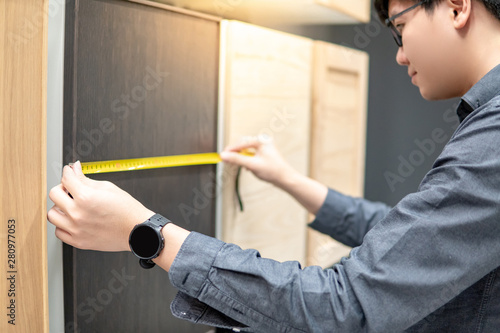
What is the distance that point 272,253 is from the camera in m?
1.24

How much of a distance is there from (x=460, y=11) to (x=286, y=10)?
0.62 metres

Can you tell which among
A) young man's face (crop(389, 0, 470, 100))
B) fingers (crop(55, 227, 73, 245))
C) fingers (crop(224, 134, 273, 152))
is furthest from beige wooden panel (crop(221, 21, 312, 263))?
fingers (crop(55, 227, 73, 245))

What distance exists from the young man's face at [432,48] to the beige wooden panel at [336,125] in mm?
481

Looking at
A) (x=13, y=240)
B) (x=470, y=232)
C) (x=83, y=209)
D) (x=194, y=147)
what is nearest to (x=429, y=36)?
(x=470, y=232)

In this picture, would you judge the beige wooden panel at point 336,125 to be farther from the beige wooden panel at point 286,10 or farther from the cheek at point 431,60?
the cheek at point 431,60

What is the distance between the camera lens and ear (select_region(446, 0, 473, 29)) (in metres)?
0.74

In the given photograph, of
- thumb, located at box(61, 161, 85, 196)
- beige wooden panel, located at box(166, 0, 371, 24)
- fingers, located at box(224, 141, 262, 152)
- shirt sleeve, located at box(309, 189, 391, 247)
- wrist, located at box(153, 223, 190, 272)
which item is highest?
beige wooden panel, located at box(166, 0, 371, 24)

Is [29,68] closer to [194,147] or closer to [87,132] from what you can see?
[87,132]

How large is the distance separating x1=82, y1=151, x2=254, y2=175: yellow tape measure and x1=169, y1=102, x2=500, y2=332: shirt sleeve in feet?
0.75

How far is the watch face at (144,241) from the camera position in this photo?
0.68 meters

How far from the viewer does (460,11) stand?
2.47 feet

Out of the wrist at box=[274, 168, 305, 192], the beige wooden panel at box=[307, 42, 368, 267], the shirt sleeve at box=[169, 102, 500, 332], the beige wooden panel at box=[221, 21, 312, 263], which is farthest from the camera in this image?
the beige wooden panel at box=[307, 42, 368, 267]

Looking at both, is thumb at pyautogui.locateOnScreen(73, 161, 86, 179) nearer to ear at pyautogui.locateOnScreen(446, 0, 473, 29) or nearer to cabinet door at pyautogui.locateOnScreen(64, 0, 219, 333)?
cabinet door at pyautogui.locateOnScreen(64, 0, 219, 333)

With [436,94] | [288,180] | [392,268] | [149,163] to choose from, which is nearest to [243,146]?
[288,180]
